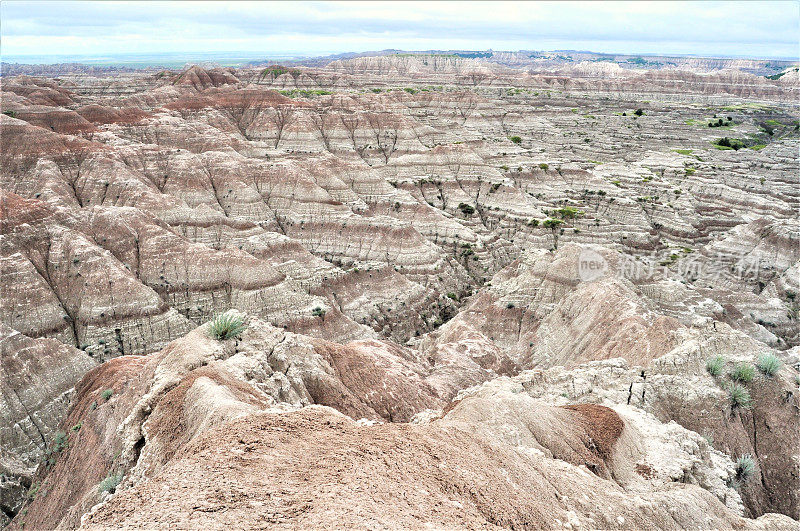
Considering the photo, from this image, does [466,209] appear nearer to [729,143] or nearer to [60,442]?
[60,442]

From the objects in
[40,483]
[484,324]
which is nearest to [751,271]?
[484,324]

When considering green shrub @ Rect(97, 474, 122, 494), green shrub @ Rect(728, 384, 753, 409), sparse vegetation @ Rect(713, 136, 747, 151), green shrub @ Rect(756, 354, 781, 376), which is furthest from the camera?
sparse vegetation @ Rect(713, 136, 747, 151)

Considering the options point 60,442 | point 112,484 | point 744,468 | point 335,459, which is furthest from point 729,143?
point 60,442

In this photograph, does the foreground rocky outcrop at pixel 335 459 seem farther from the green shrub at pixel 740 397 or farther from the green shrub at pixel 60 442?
the green shrub at pixel 740 397

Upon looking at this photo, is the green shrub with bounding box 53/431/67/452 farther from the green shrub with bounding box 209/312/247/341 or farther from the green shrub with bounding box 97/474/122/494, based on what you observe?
the green shrub with bounding box 97/474/122/494

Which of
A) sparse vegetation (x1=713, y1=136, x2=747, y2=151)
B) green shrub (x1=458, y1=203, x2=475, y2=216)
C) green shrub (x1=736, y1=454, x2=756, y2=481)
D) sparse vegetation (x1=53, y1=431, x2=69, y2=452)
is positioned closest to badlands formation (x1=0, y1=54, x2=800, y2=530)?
green shrub (x1=736, y1=454, x2=756, y2=481)

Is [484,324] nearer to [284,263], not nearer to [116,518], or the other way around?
[284,263]

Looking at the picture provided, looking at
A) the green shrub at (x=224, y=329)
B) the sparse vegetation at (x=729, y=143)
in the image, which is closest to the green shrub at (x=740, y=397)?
the green shrub at (x=224, y=329)
